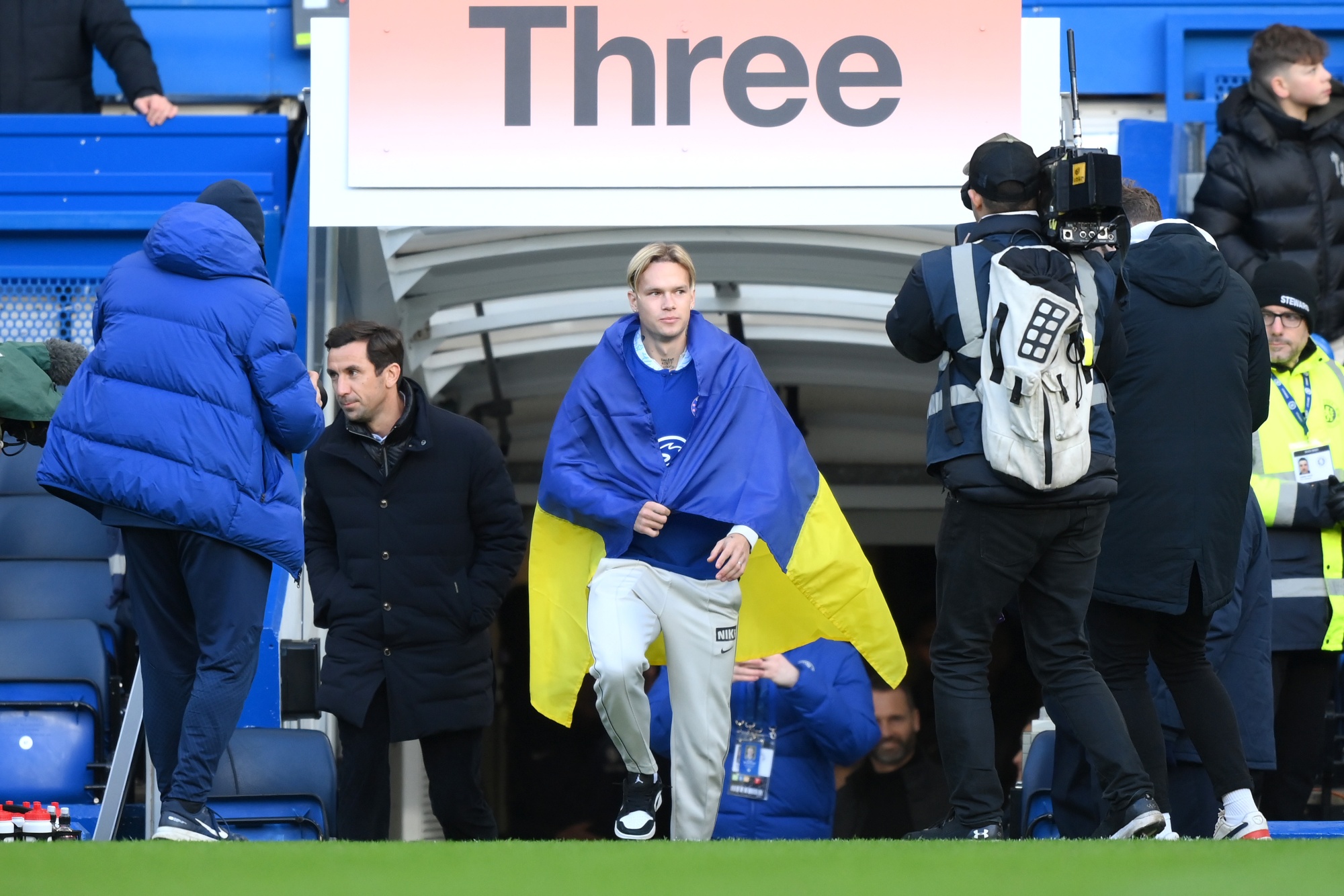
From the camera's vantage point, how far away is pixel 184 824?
4789 mm

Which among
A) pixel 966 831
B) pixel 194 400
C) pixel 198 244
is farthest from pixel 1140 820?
pixel 198 244

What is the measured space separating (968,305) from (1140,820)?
1367mm

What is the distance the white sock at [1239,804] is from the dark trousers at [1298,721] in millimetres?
1238

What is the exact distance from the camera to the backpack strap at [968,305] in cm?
466

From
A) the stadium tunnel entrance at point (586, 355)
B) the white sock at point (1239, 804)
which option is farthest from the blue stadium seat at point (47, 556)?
the white sock at point (1239, 804)

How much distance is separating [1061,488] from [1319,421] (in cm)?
195

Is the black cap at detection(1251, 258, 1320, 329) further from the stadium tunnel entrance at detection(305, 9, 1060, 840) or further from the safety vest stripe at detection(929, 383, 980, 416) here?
the safety vest stripe at detection(929, 383, 980, 416)

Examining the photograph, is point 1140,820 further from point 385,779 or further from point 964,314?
point 385,779

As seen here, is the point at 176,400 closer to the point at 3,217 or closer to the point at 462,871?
the point at 462,871

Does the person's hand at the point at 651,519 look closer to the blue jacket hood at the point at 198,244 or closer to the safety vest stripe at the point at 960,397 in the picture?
the safety vest stripe at the point at 960,397

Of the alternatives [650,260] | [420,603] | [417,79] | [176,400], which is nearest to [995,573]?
[650,260]

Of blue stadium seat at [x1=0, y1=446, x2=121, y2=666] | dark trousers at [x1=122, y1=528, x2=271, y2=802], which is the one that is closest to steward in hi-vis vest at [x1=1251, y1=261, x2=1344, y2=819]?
dark trousers at [x1=122, y1=528, x2=271, y2=802]

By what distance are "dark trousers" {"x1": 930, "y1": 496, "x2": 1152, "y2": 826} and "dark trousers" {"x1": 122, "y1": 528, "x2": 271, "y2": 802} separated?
190 cm

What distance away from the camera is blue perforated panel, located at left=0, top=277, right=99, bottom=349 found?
8023 millimetres
